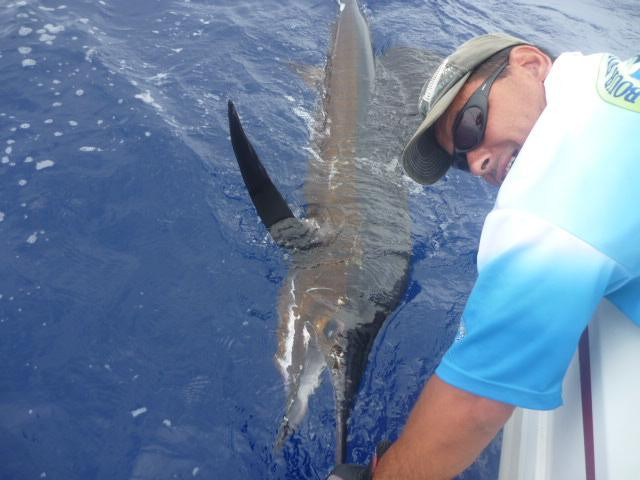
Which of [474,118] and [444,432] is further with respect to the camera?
[474,118]

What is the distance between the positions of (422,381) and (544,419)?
0.93m

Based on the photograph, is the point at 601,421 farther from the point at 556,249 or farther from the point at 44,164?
the point at 44,164

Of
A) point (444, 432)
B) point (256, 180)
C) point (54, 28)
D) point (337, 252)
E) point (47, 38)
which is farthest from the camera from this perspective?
point (54, 28)

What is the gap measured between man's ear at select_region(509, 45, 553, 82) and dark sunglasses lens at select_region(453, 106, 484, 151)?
0.25m

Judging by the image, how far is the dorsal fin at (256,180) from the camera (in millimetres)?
2852

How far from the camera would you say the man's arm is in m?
1.42

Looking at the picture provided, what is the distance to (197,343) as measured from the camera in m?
2.69

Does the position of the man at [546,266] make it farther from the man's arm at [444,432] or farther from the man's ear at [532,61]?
the man's ear at [532,61]

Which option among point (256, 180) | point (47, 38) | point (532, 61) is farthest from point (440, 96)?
point (47, 38)

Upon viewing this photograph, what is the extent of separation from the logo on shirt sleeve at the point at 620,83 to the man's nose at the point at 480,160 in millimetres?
549

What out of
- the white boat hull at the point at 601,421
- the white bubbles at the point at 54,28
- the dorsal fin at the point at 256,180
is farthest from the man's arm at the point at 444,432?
the white bubbles at the point at 54,28

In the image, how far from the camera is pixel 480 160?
6.57ft

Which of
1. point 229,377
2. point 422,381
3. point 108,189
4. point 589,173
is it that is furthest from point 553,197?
point 108,189

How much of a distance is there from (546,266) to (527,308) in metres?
0.12
